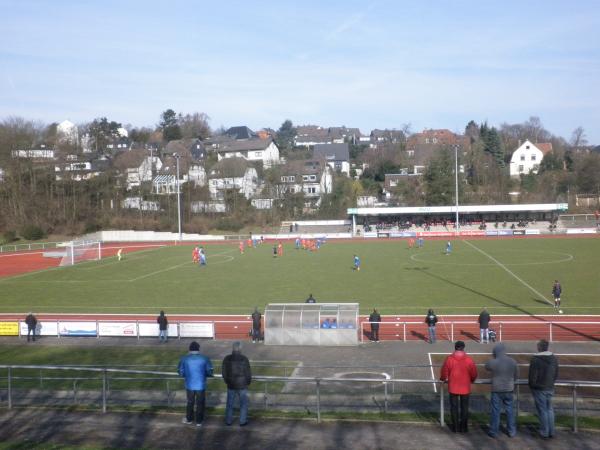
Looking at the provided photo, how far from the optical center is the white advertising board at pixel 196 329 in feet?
80.6

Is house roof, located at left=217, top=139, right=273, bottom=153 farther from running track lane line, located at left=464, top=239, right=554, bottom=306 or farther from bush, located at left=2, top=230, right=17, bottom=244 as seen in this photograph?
running track lane line, located at left=464, top=239, right=554, bottom=306

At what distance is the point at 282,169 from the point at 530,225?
4284 centimetres

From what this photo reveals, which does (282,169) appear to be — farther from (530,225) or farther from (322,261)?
(322,261)

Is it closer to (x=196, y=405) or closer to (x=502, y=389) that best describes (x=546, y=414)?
(x=502, y=389)

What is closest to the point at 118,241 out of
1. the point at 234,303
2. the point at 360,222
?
the point at 360,222

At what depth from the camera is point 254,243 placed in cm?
6669

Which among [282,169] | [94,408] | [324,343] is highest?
[282,169]

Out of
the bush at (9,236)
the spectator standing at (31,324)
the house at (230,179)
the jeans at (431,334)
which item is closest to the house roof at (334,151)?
the house at (230,179)

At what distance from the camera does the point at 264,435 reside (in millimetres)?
8156

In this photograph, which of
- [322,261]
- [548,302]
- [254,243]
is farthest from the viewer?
[254,243]

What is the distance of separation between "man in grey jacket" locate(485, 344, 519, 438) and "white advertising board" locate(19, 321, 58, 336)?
22.0 m

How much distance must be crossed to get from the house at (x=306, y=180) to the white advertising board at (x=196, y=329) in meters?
74.9

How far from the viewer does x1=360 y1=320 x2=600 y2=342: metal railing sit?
23141 millimetres

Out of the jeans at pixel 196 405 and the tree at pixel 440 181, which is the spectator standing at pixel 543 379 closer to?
the jeans at pixel 196 405
